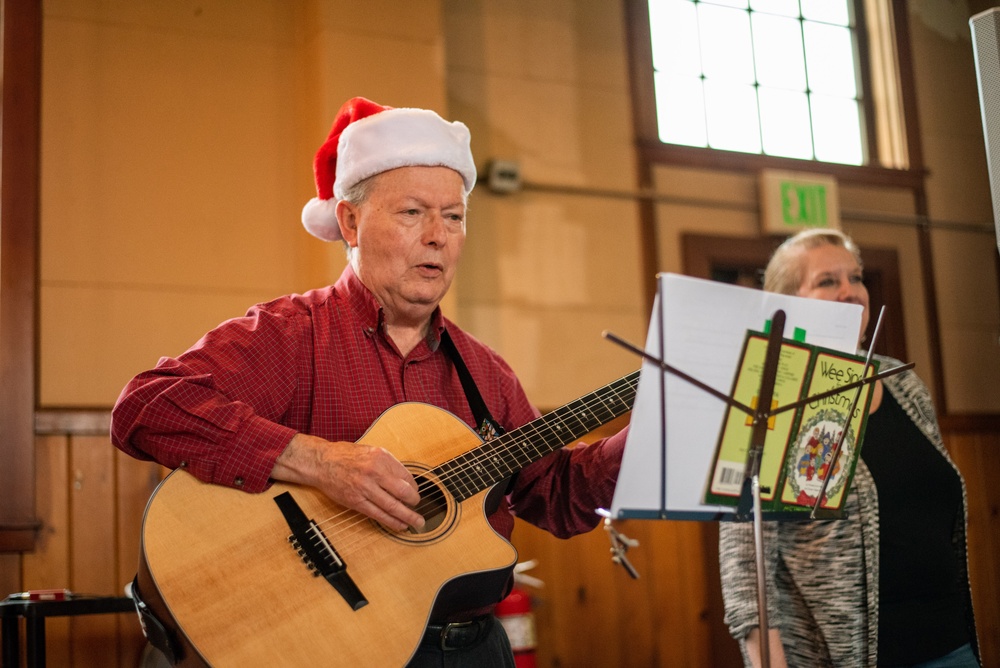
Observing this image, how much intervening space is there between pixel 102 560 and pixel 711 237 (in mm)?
2892

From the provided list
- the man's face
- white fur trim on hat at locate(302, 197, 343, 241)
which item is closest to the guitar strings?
the man's face

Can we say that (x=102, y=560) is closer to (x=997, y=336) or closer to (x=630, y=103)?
(x=630, y=103)

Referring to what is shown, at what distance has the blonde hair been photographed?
102 inches

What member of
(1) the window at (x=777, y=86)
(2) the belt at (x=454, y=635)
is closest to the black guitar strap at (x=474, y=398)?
(2) the belt at (x=454, y=635)

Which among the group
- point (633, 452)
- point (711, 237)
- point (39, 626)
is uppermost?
point (711, 237)

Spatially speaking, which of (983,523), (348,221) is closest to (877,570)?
(348,221)

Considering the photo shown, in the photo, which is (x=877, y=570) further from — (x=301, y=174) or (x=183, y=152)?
(x=183, y=152)

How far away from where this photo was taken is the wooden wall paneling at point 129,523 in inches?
127

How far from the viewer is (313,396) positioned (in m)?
1.96

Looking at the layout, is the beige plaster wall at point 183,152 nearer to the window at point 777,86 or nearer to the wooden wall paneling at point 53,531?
the wooden wall paneling at point 53,531

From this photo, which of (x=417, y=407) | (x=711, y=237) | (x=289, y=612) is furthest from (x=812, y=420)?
(x=711, y=237)

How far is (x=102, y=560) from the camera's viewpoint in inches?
128

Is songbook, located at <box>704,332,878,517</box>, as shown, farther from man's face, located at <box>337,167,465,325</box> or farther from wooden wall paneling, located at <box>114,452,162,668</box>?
wooden wall paneling, located at <box>114,452,162,668</box>

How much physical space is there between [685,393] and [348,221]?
3.27 ft
